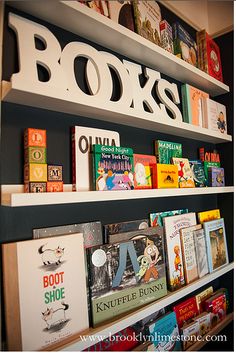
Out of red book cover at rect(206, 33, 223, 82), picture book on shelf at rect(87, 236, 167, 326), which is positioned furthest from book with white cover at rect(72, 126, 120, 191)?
red book cover at rect(206, 33, 223, 82)

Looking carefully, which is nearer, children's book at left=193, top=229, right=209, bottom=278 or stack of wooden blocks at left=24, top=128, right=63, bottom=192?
stack of wooden blocks at left=24, top=128, right=63, bottom=192

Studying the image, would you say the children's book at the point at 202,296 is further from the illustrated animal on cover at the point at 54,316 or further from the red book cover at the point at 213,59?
the red book cover at the point at 213,59

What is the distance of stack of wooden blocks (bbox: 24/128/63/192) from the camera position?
2.51ft

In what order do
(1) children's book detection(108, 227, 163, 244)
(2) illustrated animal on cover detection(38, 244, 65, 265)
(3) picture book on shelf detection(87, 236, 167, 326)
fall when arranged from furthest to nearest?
(1) children's book detection(108, 227, 163, 244) < (3) picture book on shelf detection(87, 236, 167, 326) < (2) illustrated animal on cover detection(38, 244, 65, 265)

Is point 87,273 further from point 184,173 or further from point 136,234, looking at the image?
point 184,173

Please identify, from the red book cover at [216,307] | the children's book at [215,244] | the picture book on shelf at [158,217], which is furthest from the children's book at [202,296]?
the picture book on shelf at [158,217]

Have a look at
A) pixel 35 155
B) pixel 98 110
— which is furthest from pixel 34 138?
pixel 98 110

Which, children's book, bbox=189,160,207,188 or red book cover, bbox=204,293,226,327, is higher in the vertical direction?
children's book, bbox=189,160,207,188

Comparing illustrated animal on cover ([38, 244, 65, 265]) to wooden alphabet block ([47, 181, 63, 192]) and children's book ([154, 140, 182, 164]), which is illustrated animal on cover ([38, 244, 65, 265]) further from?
children's book ([154, 140, 182, 164])

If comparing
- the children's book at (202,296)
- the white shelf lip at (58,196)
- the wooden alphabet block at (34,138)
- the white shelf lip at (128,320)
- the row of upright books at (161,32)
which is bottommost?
the children's book at (202,296)

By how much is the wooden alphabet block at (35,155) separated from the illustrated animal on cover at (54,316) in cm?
48

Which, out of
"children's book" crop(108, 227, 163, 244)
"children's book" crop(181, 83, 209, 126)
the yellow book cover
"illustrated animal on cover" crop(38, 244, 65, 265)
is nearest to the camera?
"illustrated animal on cover" crop(38, 244, 65, 265)

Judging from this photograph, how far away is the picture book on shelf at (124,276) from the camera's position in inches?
35.5

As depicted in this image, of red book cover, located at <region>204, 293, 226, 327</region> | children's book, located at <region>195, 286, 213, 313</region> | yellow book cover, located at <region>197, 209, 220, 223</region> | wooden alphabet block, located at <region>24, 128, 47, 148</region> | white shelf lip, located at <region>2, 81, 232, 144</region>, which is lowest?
red book cover, located at <region>204, 293, 226, 327</region>
